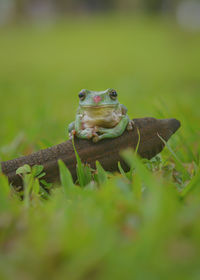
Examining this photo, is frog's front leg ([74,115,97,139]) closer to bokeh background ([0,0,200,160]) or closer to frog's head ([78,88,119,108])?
frog's head ([78,88,119,108])

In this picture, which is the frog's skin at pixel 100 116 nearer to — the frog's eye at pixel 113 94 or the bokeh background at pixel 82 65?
the frog's eye at pixel 113 94

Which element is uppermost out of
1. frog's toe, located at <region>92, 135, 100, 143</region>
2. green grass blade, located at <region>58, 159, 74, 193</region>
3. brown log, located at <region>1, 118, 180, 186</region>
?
frog's toe, located at <region>92, 135, 100, 143</region>

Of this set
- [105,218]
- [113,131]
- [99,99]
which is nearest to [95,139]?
[113,131]

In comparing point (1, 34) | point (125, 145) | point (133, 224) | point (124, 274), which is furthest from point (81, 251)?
point (1, 34)

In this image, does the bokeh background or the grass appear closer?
the grass

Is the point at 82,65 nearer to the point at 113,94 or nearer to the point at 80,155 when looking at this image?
the point at 113,94

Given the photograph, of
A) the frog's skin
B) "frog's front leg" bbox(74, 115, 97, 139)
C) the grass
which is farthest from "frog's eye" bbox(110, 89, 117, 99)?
the grass

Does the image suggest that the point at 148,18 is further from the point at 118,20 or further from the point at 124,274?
the point at 124,274
